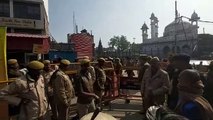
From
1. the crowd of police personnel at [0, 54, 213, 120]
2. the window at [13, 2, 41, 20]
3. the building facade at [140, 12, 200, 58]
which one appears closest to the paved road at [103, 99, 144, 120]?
the crowd of police personnel at [0, 54, 213, 120]

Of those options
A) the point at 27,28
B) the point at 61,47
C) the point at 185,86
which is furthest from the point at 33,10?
the point at 185,86

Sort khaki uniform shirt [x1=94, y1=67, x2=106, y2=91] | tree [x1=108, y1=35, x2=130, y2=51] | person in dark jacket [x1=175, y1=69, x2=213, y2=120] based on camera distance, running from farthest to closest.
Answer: tree [x1=108, y1=35, x2=130, y2=51] < khaki uniform shirt [x1=94, y1=67, x2=106, y2=91] < person in dark jacket [x1=175, y1=69, x2=213, y2=120]

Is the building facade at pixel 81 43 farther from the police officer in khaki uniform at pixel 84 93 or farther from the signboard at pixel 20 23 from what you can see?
the police officer in khaki uniform at pixel 84 93

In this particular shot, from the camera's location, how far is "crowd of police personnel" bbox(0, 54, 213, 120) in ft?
13.0

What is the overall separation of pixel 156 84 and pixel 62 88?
234 cm

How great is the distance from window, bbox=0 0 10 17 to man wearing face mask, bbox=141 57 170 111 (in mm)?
14490

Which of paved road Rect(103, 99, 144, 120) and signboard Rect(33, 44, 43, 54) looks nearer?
signboard Rect(33, 44, 43, 54)

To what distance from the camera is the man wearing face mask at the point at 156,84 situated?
8430 mm

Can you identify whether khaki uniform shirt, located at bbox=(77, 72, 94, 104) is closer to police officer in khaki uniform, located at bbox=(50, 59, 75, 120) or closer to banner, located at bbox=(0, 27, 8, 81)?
police officer in khaki uniform, located at bbox=(50, 59, 75, 120)

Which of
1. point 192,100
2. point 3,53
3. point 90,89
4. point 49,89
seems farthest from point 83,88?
point 192,100

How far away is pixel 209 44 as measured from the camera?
94.9 metres

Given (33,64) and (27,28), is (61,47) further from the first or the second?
(33,64)

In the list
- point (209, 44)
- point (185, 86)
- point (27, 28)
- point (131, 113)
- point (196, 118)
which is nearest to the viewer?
point (196, 118)

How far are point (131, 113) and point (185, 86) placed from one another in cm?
771
